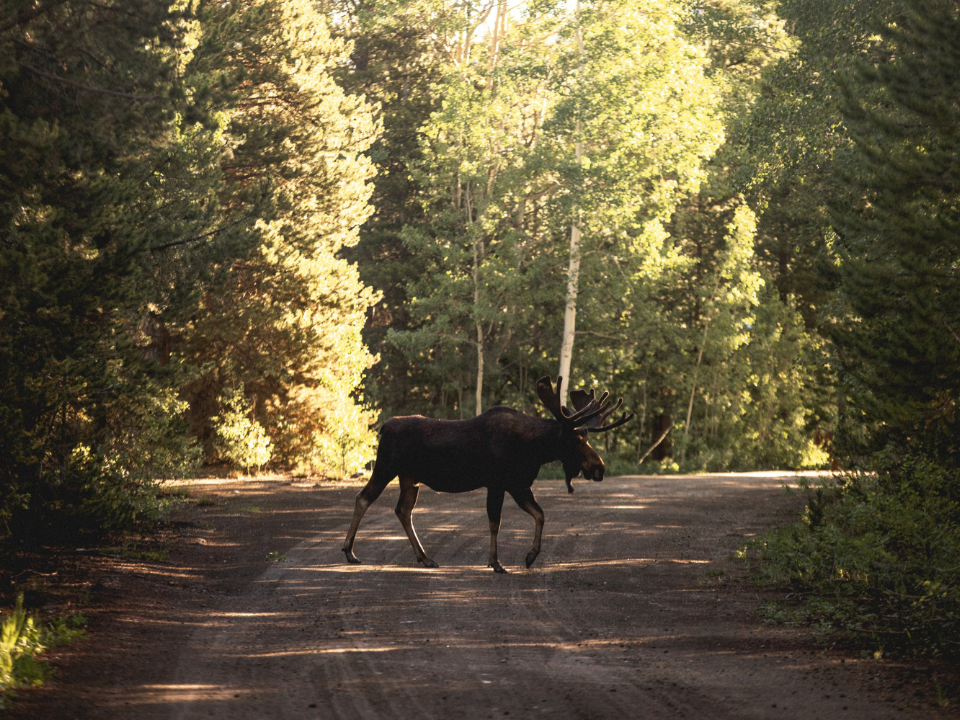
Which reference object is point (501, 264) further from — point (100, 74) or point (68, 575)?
point (68, 575)

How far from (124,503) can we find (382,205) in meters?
29.8

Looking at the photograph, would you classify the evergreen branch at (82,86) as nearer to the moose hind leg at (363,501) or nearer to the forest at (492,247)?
the forest at (492,247)

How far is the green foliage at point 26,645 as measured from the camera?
728cm

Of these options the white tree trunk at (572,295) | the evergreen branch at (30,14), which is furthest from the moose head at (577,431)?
the white tree trunk at (572,295)

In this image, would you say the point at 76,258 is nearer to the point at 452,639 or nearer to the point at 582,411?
the point at 452,639

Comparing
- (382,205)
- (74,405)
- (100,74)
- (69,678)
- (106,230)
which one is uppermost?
(382,205)

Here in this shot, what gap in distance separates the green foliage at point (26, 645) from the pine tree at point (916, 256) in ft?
29.4

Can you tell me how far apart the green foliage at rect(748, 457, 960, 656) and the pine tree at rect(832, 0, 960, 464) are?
2.88 feet

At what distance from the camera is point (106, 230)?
12.5m

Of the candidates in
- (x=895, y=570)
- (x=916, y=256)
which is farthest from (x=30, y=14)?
(x=895, y=570)

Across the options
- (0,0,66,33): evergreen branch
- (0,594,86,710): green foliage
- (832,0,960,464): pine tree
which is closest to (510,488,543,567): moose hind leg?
(832,0,960,464): pine tree

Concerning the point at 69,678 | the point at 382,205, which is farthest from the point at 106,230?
the point at 382,205

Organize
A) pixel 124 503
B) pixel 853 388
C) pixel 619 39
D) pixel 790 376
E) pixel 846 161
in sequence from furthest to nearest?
1. pixel 790 376
2. pixel 619 39
3. pixel 846 161
4. pixel 853 388
5. pixel 124 503

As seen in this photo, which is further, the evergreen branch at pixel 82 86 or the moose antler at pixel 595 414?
the moose antler at pixel 595 414
